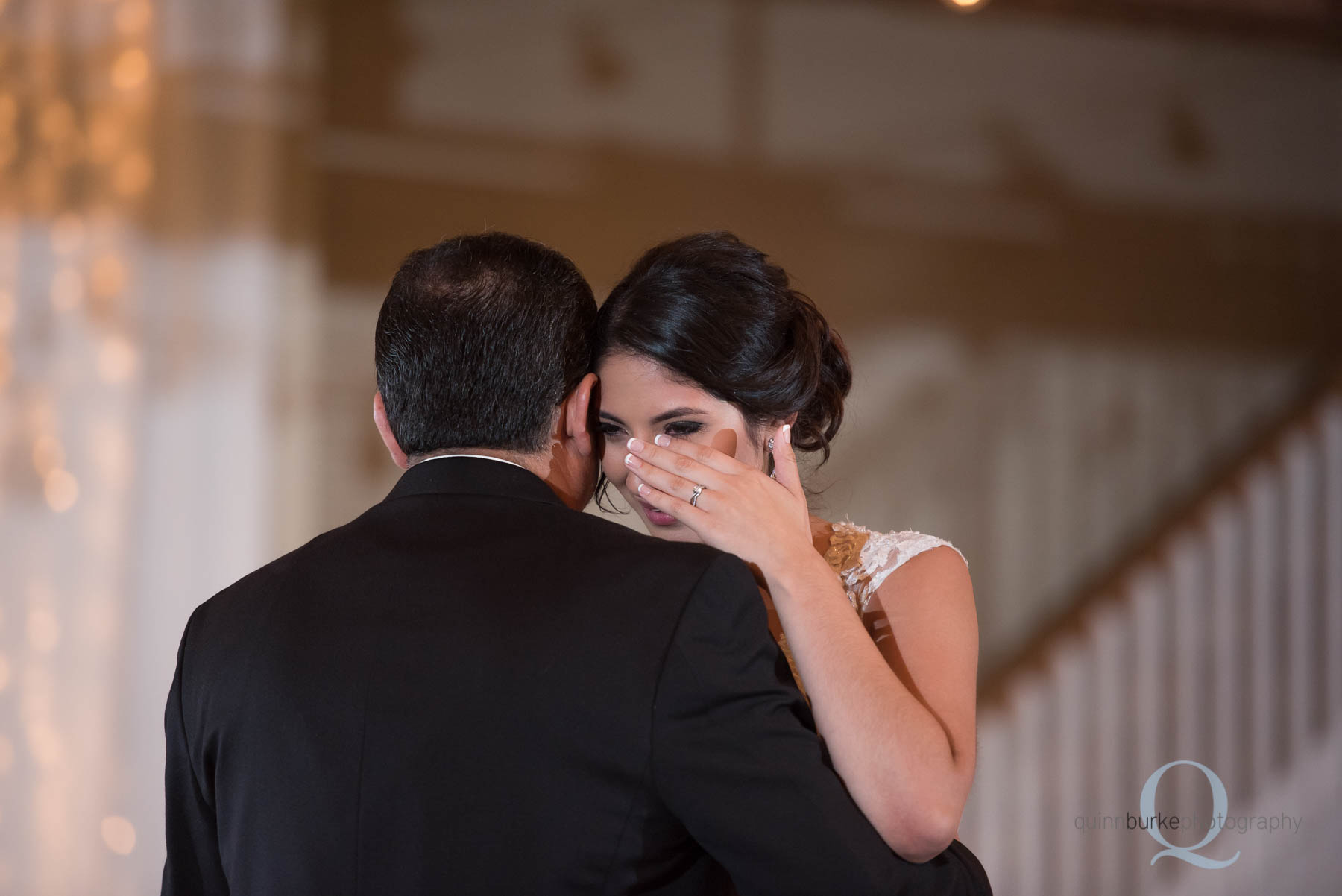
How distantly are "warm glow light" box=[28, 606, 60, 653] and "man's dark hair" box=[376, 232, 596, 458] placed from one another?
A: 7.57ft

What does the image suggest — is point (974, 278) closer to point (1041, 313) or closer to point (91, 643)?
point (1041, 313)

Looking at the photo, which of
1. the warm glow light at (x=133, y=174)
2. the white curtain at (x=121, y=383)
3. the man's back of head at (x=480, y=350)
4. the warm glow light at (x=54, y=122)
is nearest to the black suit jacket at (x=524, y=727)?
the man's back of head at (x=480, y=350)

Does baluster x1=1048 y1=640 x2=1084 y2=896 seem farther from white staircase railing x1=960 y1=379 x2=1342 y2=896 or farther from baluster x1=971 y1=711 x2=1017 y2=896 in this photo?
baluster x1=971 y1=711 x2=1017 y2=896

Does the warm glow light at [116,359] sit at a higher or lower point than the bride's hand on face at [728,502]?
lower

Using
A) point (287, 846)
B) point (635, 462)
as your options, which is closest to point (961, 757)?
point (635, 462)

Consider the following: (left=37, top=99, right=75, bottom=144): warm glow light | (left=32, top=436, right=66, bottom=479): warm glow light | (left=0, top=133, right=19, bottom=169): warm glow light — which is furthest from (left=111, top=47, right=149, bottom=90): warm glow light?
(left=32, top=436, right=66, bottom=479): warm glow light

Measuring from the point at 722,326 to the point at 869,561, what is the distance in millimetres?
428

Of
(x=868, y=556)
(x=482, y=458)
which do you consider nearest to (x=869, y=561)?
(x=868, y=556)

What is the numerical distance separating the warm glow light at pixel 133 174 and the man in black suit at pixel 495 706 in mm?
2391

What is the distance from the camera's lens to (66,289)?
10.3 feet

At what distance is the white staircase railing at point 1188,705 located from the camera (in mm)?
3709

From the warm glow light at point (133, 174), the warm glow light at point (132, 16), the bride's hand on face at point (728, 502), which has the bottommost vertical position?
the bride's hand on face at point (728, 502)

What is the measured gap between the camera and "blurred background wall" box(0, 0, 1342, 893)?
10.2 feet

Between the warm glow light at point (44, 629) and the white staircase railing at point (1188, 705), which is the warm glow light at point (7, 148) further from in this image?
the white staircase railing at point (1188, 705)
